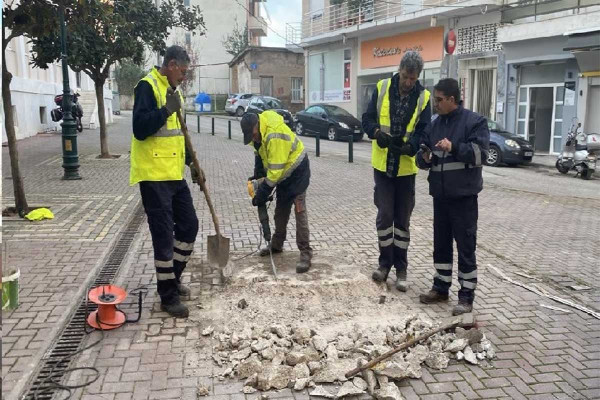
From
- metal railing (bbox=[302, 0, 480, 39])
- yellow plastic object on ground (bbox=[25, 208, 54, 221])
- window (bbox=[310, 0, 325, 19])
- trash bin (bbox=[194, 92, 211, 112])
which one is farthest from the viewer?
trash bin (bbox=[194, 92, 211, 112])

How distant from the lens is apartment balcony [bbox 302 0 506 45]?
20911 millimetres

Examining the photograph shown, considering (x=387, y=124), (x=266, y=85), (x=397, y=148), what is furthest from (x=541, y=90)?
(x=266, y=85)

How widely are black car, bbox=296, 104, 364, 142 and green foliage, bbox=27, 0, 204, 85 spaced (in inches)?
339

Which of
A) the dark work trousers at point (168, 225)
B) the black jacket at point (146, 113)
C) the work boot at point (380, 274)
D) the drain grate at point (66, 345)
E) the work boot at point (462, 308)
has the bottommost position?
the drain grate at point (66, 345)

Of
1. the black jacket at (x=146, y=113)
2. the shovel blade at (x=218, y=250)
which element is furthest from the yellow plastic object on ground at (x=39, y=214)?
the black jacket at (x=146, y=113)

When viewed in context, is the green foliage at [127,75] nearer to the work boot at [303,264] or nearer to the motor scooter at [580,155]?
the motor scooter at [580,155]

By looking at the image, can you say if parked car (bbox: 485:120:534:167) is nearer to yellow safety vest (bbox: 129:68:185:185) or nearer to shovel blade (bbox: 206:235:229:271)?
shovel blade (bbox: 206:235:229:271)

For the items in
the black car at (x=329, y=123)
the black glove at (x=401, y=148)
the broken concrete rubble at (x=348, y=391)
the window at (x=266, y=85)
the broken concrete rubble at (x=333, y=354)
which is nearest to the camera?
the broken concrete rubble at (x=348, y=391)

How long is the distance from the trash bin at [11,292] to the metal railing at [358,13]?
64.2 feet

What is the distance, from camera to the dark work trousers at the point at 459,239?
4484mm

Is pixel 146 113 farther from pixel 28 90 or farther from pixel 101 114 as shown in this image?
pixel 28 90

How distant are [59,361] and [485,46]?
20.4m

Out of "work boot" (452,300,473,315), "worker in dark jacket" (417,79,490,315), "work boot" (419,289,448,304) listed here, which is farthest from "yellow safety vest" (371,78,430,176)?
"work boot" (452,300,473,315)

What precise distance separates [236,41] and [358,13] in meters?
25.5
